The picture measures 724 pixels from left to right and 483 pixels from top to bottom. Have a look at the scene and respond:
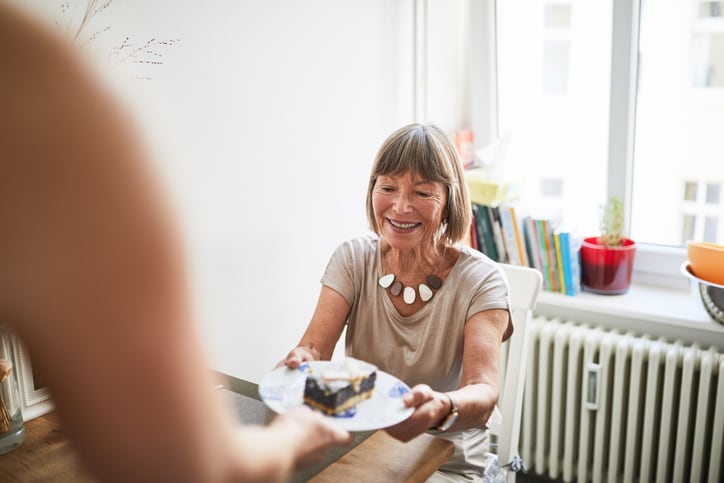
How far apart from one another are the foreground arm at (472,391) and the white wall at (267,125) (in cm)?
60

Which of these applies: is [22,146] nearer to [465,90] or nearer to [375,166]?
[375,166]

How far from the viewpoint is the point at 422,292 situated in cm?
160

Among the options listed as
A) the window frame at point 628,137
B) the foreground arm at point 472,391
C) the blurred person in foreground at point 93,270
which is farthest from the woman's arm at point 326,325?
the window frame at point 628,137

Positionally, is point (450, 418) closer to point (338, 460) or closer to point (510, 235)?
point (338, 460)

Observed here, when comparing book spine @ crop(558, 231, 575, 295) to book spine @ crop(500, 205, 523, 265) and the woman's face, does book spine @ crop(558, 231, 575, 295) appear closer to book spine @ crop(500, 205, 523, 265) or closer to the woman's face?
book spine @ crop(500, 205, 523, 265)

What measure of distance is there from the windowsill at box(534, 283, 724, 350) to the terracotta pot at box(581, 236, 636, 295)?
0.10 ft

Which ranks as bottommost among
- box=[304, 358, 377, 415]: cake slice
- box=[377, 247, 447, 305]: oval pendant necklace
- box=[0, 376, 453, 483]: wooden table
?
box=[0, 376, 453, 483]: wooden table

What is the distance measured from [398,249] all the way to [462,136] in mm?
1269

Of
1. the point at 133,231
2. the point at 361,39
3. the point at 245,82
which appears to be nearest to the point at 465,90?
the point at 361,39

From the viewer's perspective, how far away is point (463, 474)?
1478mm

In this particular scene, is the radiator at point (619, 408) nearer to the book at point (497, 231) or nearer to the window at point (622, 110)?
the book at point (497, 231)

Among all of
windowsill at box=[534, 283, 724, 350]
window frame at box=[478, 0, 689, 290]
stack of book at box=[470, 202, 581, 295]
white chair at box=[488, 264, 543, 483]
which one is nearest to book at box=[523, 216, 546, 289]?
stack of book at box=[470, 202, 581, 295]

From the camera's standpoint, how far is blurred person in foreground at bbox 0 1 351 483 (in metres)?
0.41

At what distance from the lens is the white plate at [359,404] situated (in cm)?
112
